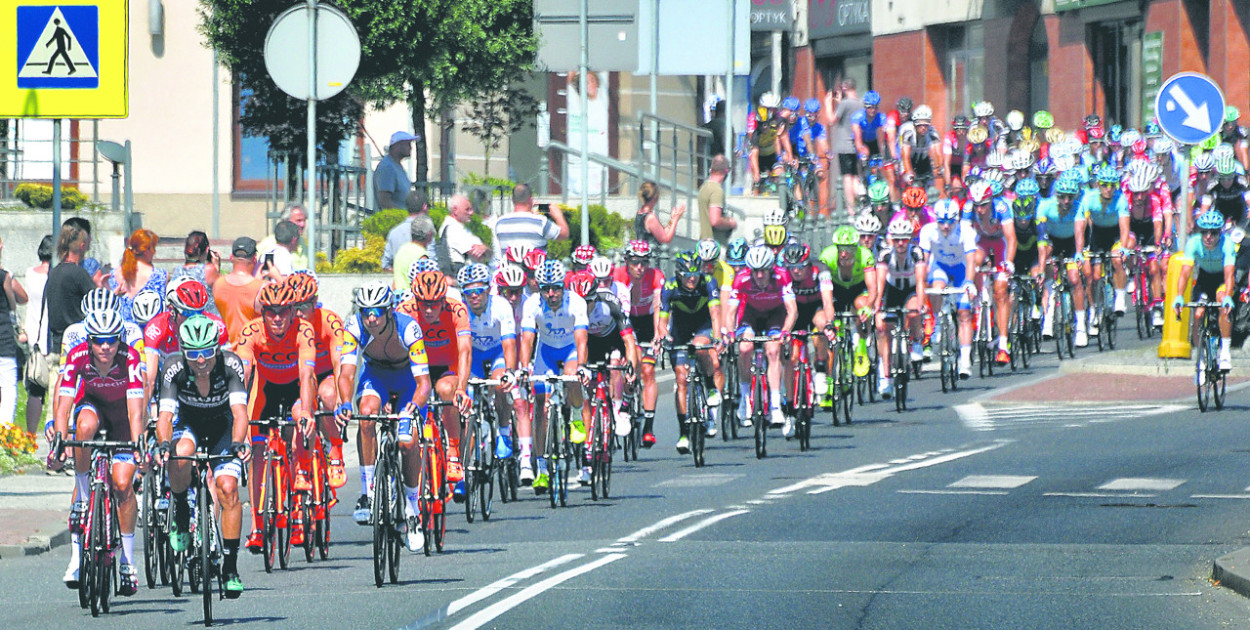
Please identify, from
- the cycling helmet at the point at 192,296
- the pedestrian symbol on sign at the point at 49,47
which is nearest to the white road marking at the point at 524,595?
the cycling helmet at the point at 192,296

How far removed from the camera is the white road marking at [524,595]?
1152 cm

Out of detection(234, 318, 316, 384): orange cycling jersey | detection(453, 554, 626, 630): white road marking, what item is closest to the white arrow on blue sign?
detection(453, 554, 626, 630): white road marking

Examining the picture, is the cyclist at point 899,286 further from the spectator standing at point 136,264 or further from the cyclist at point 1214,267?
the spectator standing at point 136,264

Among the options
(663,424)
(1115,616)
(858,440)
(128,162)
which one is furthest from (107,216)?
(1115,616)

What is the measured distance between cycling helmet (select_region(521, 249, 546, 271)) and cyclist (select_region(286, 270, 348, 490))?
3.93 m

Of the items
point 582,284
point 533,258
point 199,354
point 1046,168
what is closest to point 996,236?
point 1046,168

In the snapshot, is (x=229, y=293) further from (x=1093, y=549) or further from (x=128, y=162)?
(x=128, y=162)

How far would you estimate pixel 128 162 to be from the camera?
25516 mm

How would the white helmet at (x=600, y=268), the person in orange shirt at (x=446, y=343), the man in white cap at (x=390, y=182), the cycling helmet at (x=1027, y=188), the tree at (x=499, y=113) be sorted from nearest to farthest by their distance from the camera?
the person in orange shirt at (x=446, y=343) → the white helmet at (x=600, y=268) → the man in white cap at (x=390, y=182) → the cycling helmet at (x=1027, y=188) → the tree at (x=499, y=113)

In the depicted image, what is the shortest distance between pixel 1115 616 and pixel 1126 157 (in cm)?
2023

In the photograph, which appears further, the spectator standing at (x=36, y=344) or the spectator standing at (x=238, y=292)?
the spectator standing at (x=36, y=344)

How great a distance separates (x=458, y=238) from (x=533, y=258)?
2.82m

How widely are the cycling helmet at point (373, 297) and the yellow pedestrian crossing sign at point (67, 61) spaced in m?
2.67

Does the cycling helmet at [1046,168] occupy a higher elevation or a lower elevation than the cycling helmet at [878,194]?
higher
